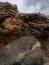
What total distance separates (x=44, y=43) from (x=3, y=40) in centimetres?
267

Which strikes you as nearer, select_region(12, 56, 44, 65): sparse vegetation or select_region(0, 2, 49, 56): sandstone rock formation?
select_region(12, 56, 44, 65): sparse vegetation

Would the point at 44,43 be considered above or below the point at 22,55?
above

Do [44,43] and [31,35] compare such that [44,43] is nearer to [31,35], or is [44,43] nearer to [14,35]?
[31,35]

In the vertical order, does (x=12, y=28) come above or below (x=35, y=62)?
above

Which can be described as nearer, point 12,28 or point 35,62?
point 35,62

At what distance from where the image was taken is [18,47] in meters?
11.6

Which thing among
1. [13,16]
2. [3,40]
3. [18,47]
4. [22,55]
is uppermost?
[13,16]

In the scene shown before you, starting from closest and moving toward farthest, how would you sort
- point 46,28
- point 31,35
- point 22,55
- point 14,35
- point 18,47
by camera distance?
point 22,55
point 18,47
point 14,35
point 31,35
point 46,28

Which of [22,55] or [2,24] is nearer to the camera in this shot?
[22,55]

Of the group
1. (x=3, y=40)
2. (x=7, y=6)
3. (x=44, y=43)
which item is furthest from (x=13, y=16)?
(x=44, y=43)

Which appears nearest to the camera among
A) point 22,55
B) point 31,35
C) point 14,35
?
point 22,55

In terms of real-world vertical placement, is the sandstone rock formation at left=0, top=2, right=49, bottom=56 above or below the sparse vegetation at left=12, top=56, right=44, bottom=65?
above

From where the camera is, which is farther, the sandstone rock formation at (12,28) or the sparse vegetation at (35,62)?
the sandstone rock formation at (12,28)

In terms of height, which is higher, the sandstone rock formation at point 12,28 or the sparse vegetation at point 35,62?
the sandstone rock formation at point 12,28
